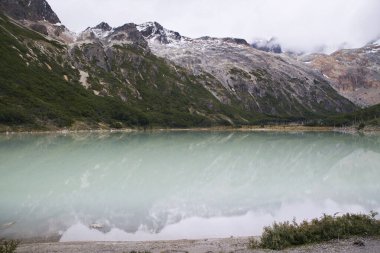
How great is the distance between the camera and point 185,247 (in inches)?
787

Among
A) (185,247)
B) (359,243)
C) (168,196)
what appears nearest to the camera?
(359,243)

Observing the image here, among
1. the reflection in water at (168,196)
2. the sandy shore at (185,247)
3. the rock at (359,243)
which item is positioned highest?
the rock at (359,243)

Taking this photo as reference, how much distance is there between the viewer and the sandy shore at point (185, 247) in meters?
16.8

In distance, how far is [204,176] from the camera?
50125mm

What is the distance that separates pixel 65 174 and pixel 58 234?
84.4 feet

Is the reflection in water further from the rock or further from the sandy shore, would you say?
the rock

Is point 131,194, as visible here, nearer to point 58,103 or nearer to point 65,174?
point 65,174

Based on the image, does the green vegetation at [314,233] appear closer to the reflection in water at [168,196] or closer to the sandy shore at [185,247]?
the sandy shore at [185,247]

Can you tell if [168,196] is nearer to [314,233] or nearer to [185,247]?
[185,247]

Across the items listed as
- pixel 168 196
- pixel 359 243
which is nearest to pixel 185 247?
pixel 359 243

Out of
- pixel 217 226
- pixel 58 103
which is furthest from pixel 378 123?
pixel 217 226

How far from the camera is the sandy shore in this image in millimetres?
16812

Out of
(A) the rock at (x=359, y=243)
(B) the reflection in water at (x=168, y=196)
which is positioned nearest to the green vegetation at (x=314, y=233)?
(A) the rock at (x=359, y=243)

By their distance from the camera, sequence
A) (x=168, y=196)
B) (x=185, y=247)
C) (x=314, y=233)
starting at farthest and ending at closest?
(x=168, y=196) → (x=185, y=247) → (x=314, y=233)
